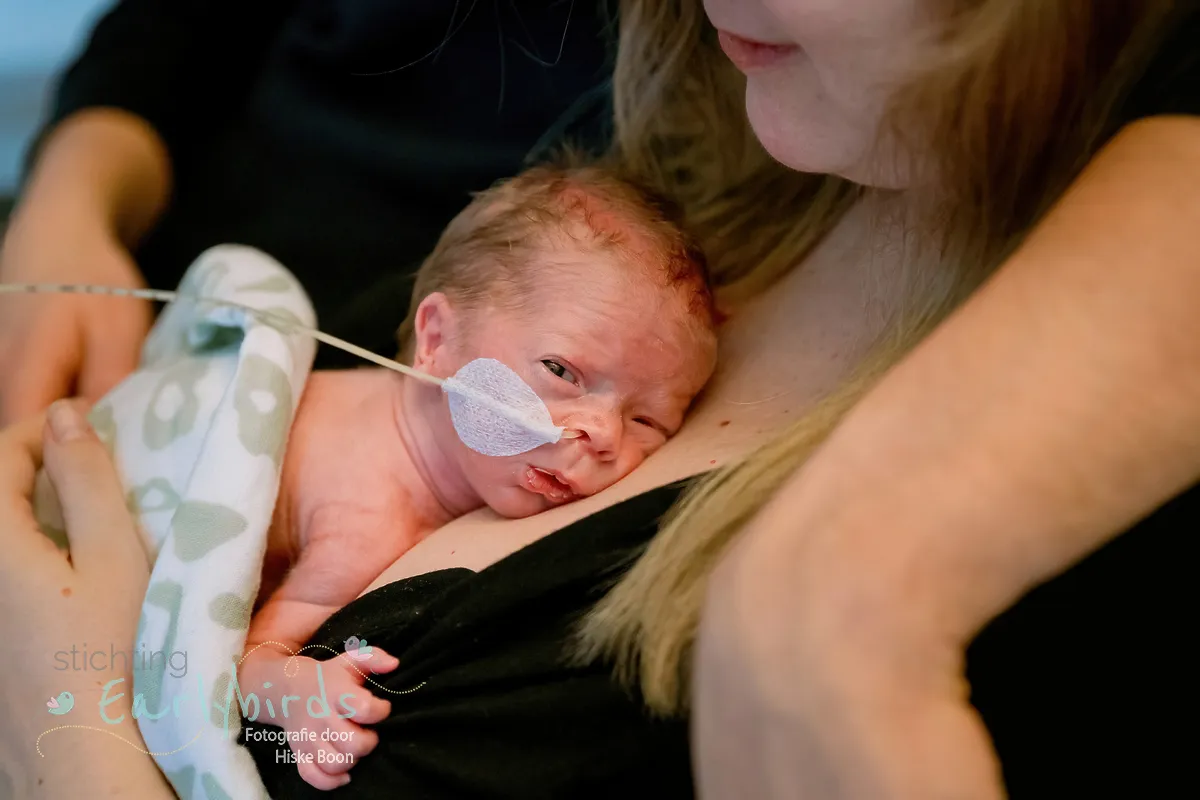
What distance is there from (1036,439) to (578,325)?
0.43m

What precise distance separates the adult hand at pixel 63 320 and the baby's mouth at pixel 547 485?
1.89ft

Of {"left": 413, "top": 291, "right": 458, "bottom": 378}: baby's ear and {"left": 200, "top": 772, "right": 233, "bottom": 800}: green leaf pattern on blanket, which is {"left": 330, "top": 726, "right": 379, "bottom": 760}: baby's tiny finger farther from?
{"left": 413, "top": 291, "right": 458, "bottom": 378}: baby's ear

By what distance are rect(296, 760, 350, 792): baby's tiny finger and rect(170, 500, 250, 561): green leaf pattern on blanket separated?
21cm

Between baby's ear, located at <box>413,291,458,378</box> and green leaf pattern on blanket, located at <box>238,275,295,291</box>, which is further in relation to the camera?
green leaf pattern on blanket, located at <box>238,275,295,291</box>

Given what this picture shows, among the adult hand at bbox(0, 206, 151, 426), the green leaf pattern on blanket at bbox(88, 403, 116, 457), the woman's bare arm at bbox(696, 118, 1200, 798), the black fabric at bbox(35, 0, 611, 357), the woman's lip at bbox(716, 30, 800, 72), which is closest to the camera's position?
the woman's bare arm at bbox(696, 118, 1200, 798)

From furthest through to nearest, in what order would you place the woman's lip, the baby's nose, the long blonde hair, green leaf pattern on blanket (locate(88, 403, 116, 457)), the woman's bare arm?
1. green leaf pattern on blanket (locate(88, 403, 116, 457))
2. the baby's nose
3. the woman's lip
4. the long blonde hair
5. the woman's bare arm

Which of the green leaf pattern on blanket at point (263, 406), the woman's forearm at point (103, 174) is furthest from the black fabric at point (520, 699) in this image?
the woman's forearm at point (103, 174)

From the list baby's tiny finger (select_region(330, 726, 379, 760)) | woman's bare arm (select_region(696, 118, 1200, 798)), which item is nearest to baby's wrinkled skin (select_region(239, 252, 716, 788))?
baby's tiny finger (select_region(330, 726, 379, 760))

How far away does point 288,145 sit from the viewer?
130 cm

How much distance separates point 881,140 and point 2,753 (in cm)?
82

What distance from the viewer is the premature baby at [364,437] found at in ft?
2.39

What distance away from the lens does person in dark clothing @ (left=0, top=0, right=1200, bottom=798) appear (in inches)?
17.6
